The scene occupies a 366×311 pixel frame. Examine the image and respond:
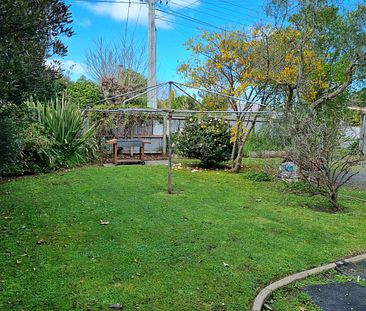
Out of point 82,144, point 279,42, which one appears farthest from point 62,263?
point 279,42

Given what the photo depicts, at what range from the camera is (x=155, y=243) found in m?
3.97

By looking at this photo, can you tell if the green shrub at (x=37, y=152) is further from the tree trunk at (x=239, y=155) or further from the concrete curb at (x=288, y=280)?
the concrete curb at (x=288, y=280)

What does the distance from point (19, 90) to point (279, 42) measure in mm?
7320

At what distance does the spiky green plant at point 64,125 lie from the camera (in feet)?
29.9

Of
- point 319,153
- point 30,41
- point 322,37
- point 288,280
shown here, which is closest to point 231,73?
point 322,37

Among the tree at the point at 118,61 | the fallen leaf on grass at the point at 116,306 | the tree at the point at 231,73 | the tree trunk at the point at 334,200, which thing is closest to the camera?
the fallen leaf on grass at the point at 116,306

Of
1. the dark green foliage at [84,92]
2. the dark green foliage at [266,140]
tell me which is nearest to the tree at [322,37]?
the dark green foliage at [266,140]

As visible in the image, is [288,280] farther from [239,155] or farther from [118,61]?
[118,61]

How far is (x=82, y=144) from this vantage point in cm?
1009

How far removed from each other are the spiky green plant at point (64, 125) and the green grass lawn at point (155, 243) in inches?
90.1

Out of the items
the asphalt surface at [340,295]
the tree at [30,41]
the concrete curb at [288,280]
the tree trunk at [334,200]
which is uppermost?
the tree at [30,41]

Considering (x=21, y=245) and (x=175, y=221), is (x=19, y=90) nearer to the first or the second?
(x=21, y=245)

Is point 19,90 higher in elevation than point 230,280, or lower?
higher

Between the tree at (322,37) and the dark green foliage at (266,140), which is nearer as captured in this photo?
the dark green foliage at (266,140)
